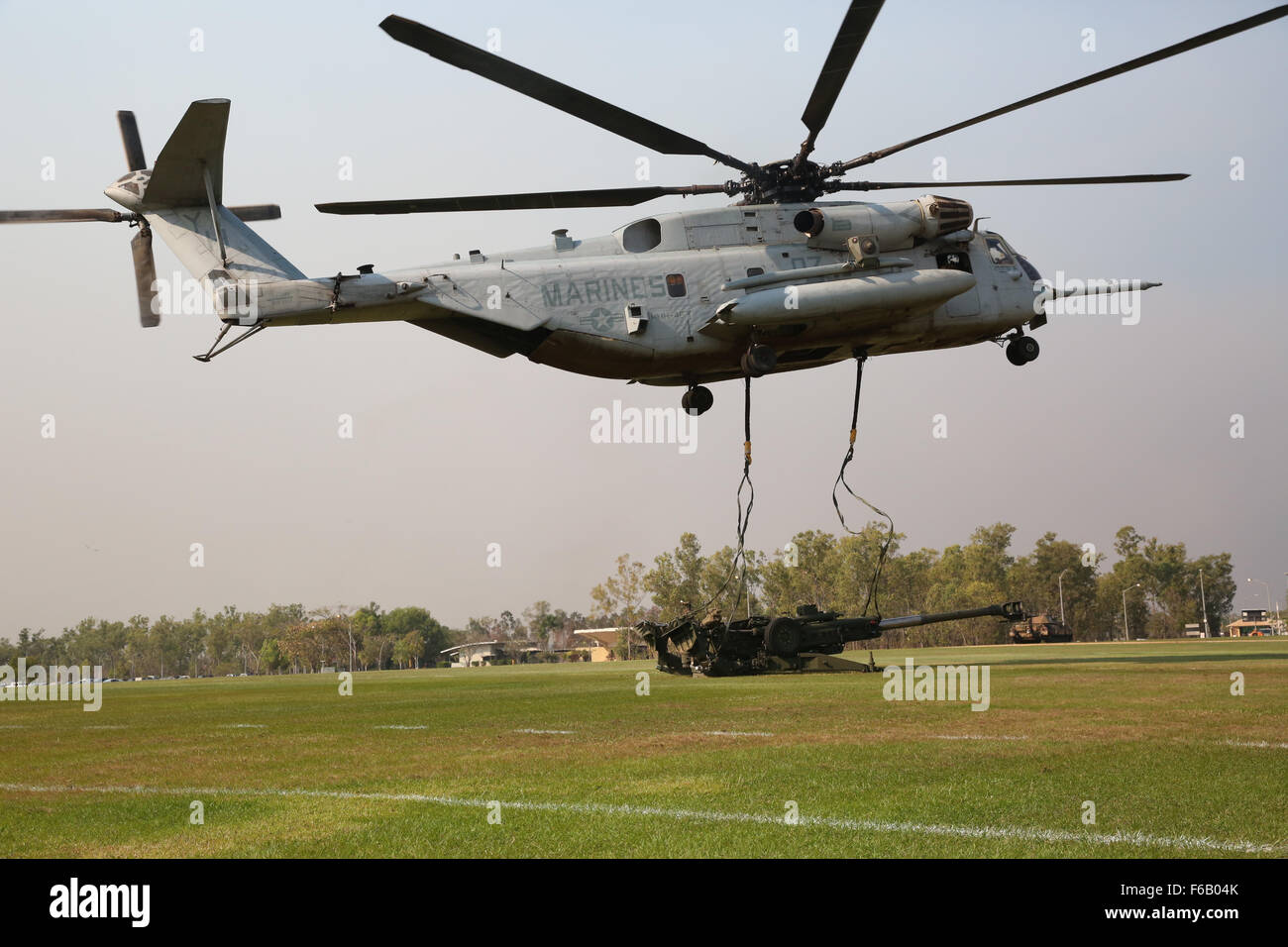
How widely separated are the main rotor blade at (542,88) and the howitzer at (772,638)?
10463 mm

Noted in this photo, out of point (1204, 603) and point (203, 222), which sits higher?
point (203, 222)

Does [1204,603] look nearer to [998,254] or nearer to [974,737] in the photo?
[998,254]

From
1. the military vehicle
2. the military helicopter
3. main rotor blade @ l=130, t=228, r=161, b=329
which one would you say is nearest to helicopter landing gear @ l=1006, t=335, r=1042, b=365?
the military helicopter

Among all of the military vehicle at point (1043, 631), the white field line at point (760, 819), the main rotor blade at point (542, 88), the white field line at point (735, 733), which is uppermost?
the main rotor blade at point (542, 88)

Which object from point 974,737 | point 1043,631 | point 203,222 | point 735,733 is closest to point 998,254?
point 974,737

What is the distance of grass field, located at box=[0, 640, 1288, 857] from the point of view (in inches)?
281

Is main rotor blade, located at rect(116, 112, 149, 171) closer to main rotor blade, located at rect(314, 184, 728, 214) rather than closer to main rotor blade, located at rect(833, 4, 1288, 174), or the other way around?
main rotor blade, located at rect(314, 184, 728, 214)

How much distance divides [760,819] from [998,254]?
15.1 meters

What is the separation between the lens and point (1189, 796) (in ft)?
26.5

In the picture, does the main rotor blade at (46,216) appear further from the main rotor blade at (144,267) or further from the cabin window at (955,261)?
the cabin window at (955,261)

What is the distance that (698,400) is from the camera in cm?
1955

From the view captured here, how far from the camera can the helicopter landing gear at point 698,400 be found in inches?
769

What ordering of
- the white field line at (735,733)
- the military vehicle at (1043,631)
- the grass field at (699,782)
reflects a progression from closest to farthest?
the grass field at (699,782) → the white field line at (735,733) → the military vehicle at (1043,631)

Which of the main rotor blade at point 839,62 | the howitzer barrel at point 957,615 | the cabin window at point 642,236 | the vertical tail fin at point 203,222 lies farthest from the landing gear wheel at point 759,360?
the howitzer barrel at point 957,615
